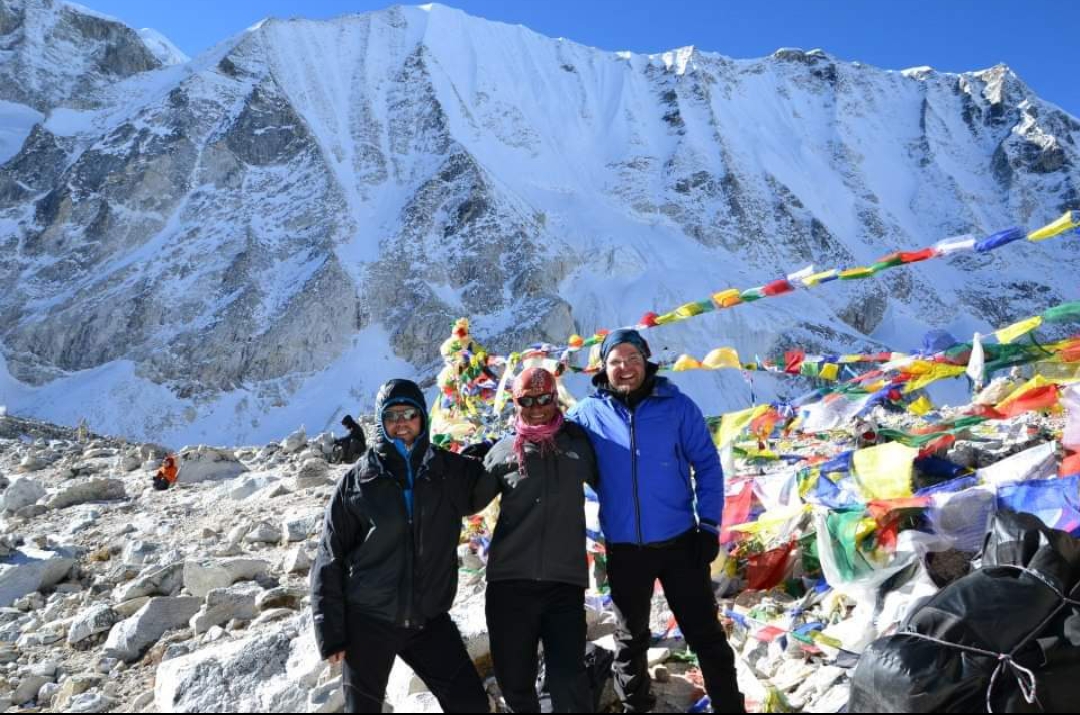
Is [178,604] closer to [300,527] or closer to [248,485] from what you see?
[300,527]

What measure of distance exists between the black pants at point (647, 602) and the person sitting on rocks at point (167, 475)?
8342 mm

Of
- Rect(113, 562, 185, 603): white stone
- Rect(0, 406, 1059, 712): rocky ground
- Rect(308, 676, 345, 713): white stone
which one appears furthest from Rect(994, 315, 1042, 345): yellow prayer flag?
Rect(113, 562, 185, 603): white stone

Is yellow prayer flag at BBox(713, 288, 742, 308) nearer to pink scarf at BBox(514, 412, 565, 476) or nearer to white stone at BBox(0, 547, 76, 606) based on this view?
pink scarf at BBox(514, 412, 565, 476)

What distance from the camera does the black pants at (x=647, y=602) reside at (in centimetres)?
274

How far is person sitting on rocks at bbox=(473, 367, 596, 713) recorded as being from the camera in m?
2.56

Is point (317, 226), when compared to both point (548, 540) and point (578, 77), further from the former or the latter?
point (548, 540)

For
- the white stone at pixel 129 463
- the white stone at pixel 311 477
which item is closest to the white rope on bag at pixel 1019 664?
the white stone at pixel 311 477

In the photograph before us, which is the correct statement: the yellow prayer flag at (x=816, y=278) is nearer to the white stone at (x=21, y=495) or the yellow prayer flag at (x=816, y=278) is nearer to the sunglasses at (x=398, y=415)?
the sunglasses at (x=398, y=415)

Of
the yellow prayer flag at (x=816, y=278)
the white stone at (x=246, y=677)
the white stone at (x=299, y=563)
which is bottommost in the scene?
the white stone at (x=246, y=677)

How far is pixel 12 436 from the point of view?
54.6 ft

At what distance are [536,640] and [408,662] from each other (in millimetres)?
536

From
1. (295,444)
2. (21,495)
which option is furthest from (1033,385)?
(295,444)

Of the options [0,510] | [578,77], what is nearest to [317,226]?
[578,77]

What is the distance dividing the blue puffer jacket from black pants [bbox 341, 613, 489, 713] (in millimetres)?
784
